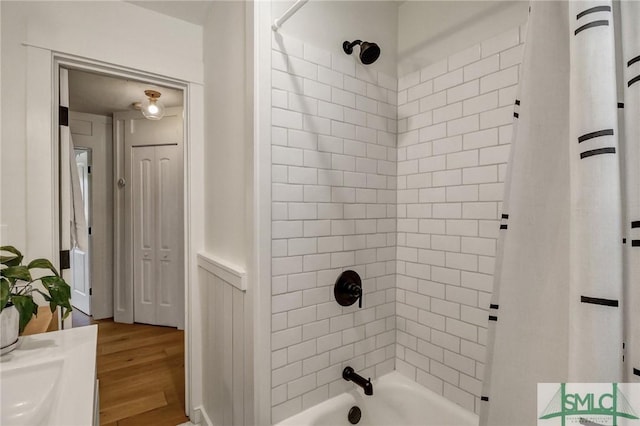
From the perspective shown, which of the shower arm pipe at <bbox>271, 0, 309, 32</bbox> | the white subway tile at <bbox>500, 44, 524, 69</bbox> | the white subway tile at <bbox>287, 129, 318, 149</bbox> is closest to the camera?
the shower arm pipe at <bbox>271, 0, 309, 32</bbox>

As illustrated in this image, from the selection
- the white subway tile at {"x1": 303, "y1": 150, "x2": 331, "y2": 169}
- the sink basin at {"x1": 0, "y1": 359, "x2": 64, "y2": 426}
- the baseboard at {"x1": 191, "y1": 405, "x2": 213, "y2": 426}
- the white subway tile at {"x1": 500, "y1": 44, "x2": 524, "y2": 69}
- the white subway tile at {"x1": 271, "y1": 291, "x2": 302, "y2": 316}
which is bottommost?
the baseboard at {"x1": 191, "y1": 405, "x2": 213, "y2": 426}

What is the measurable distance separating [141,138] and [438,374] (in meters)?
3.81

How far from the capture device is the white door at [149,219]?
3.50 m

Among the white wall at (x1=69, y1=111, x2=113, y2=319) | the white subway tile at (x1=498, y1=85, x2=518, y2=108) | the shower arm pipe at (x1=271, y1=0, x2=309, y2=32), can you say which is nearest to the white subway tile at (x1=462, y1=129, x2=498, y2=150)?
the white subway tile at (x1=498, y1=85, x2=518, y2=108)

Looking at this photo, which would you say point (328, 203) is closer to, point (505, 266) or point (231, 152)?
point (231, 152)

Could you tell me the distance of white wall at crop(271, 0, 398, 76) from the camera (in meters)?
1.38

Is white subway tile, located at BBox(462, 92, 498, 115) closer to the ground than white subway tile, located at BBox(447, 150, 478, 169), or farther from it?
farther from it

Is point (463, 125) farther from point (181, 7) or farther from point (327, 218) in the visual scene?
point (181, 7)

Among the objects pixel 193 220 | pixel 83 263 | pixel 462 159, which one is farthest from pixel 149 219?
pixel 462 159

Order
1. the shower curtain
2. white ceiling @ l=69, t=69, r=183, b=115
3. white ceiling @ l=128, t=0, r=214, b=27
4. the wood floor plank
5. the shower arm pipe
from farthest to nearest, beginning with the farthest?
white ceiling @ l=69, t=69, r=183, b=115
the wood floor plank
white ceiling @ l=128, t=0, r=214, b=27
the shower arm pipe
the shower curtain

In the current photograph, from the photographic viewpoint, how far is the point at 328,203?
1.47 meters

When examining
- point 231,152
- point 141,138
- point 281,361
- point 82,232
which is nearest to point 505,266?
point 281,361

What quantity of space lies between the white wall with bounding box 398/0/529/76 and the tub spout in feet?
5.37

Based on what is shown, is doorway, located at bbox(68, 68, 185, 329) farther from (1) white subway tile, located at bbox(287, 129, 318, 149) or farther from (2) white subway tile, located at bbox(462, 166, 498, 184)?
(2) white subway tile, located at bbox(462, 166, 498, 184)
